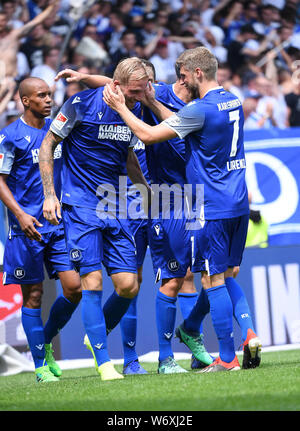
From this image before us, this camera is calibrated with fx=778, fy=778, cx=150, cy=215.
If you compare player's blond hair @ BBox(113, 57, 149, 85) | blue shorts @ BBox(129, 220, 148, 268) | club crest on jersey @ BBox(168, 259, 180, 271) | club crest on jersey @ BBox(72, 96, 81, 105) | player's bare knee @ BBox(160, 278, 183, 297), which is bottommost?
player's bare knee @ BBox(160, 278, 183, 297)

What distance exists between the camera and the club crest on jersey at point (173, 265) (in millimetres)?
5836

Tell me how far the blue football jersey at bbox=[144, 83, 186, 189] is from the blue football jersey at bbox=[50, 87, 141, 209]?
0.46 metres

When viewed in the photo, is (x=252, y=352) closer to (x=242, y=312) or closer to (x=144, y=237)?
(x=242, y=312)

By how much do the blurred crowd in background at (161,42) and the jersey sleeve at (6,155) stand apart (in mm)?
4375

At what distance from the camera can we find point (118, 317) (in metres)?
5.83

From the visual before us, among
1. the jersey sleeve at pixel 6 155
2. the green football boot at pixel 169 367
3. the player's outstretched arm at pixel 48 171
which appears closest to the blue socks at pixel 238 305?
the green football boot at pixel 169 367

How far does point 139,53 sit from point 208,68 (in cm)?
711

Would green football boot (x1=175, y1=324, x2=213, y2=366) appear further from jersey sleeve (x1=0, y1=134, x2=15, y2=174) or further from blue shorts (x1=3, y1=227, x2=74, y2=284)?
jersey sleeve (x1=0, y1=134, x2=15, y2=174)

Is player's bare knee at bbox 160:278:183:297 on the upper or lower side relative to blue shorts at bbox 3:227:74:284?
lower

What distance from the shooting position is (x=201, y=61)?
516cm

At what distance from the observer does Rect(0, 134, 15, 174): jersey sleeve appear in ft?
20.2

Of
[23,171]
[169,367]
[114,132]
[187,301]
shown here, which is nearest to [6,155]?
[23,171]

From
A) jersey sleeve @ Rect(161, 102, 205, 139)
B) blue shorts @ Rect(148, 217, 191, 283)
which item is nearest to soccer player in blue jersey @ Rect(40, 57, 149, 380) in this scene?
jersey sleeve @ Rect(161, 102, 205, 139)

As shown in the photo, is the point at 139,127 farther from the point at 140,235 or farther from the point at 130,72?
the point at 140,235
